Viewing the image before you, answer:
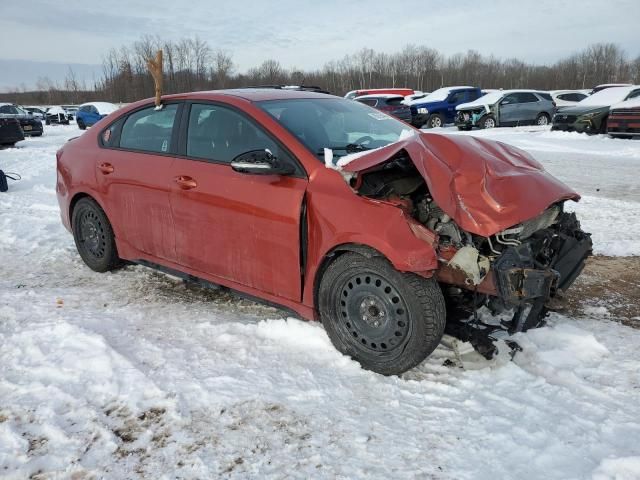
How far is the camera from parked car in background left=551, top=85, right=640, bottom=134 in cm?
1531

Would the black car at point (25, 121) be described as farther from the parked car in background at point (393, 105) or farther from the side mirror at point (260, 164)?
the side mirror at point (260, 164)

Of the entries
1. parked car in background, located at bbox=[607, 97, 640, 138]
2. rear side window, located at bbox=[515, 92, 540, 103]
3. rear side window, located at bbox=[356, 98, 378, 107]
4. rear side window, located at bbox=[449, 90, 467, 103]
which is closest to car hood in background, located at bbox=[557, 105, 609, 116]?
parked car in background, located at bbox=[607, 97, 640, 138]

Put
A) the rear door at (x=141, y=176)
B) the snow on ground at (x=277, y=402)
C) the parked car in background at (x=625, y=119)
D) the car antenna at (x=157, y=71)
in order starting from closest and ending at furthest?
the snow on ground at (x=277, y=402)
the rear door at (x=141, y=176)
the car antenna at (x=157, y=71)
the parked car in background at (x=625, y=119)

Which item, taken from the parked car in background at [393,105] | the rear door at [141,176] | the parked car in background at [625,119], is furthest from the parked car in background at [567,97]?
the rear door at [141,176]

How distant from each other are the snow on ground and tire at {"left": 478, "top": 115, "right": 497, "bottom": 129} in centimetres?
1736

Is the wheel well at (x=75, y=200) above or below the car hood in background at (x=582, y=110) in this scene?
below

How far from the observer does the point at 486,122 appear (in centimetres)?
2002

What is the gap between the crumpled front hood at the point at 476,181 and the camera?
2725mm

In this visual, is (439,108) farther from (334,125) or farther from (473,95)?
(334,125)

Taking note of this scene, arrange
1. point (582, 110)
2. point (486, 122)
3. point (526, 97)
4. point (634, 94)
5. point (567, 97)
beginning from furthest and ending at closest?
point (567, 97) → point (526, 97) → point (486, 122) → point (634, 94) → point (582, 110)

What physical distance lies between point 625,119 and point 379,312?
14.2 meters

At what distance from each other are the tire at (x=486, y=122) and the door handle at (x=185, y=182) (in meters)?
18.2

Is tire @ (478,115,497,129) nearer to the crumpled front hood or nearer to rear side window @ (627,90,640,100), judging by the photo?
rear side window @ (627,90,640,100)

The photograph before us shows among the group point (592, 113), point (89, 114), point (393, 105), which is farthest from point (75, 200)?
point (89, 114)
